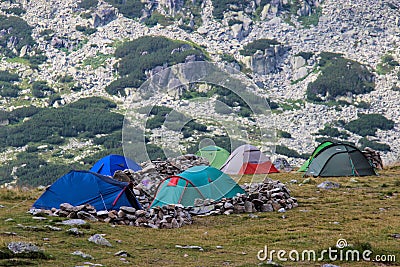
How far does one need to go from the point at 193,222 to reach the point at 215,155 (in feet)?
101

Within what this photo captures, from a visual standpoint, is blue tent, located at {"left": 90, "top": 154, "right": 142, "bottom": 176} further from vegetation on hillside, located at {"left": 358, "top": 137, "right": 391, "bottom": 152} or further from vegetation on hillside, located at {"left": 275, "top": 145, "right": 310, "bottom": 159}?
vegetation on hillside, located at {"left": 358, "top": 137, "right": 391, "bottom": 152}

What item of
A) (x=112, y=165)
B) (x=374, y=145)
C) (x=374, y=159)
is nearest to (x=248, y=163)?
(x=374, y=159)

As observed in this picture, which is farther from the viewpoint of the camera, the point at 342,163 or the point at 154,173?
the point at 342,163

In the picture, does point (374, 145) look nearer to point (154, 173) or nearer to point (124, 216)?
point (154, 173)

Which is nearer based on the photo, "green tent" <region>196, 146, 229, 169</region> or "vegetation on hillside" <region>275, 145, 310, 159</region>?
"green tent" <region>196, 146, 229, 169</region>

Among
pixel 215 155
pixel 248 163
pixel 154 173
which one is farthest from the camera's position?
pixel 215 155

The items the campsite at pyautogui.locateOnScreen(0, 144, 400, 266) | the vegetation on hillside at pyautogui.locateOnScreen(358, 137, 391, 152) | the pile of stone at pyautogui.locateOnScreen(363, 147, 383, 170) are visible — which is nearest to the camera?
the campsite at pyautogui.locateOnScreen(0, 144, 400, 266)

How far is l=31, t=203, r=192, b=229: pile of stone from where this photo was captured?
24.0 m

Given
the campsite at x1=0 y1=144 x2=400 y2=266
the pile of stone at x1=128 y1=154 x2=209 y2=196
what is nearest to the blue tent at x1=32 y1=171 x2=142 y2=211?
the campsite at x1=0 y1=144 x2=400 y2=266

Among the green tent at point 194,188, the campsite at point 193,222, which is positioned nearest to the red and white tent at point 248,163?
the campsite at point 193,222

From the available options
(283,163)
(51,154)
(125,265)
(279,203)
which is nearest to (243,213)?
(279,203)

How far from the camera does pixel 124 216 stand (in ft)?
79.9

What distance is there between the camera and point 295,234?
2186 cm

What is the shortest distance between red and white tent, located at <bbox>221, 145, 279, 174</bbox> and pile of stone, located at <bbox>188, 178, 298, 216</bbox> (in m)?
18.2
